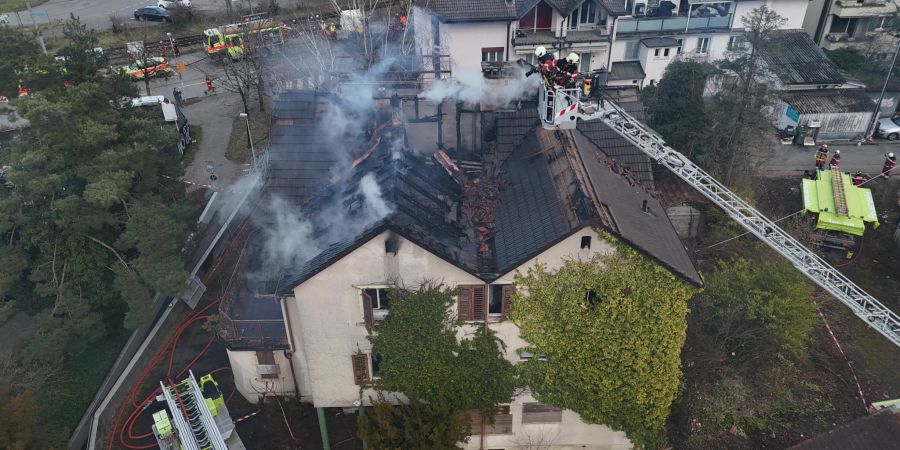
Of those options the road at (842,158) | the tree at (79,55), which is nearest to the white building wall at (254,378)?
the tree at (79,55)

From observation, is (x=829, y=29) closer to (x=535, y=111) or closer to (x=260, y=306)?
(x=535, y=111)

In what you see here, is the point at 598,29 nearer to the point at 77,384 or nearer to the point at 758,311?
the point at 758,311

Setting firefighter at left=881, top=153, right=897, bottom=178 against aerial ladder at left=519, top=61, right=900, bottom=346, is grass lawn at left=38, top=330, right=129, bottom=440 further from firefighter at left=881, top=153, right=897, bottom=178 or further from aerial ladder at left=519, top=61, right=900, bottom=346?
firefighter at left=881, top=153, right=897, bottom=178

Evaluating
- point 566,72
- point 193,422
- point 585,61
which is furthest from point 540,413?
point 585,61

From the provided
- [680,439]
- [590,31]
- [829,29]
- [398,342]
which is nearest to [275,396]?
[398,342]

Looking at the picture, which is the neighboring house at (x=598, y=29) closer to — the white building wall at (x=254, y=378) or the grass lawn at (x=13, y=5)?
the white building wall at (x=254, y=378)

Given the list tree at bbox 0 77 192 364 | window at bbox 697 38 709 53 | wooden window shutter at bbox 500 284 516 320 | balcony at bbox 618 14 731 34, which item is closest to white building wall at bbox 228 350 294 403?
tree at bbox 0 77 192 364
